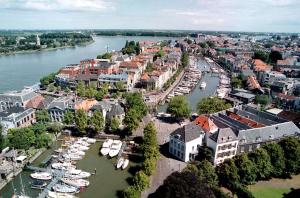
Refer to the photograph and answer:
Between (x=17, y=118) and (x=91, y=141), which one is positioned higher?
(x=17, y=118)

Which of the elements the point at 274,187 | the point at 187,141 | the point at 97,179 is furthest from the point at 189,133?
the point at 97,179

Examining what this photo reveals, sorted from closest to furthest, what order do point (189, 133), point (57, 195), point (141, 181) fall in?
point (141, 181) < point (57, 195) < point (189, 133)

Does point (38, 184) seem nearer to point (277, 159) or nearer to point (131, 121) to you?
point (131, 121)

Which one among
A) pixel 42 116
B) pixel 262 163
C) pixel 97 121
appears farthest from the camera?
pixel 42 116

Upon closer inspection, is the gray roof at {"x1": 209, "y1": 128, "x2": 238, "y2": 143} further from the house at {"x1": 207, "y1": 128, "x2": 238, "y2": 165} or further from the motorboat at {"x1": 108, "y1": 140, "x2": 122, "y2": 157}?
the motorboat at {"x1": 108, "y1": 140, "x2": 122, "y2": 157}

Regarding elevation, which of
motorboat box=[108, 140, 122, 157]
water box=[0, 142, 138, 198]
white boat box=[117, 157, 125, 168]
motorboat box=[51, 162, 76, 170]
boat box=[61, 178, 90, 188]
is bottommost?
water box=[0, 142, 138, 198]

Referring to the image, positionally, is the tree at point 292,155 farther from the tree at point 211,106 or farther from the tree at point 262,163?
the tree at point 211,106

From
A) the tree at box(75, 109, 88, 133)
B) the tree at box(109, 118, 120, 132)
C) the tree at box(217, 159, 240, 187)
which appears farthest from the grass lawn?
the tree at box(75, 109, 88, 133)
